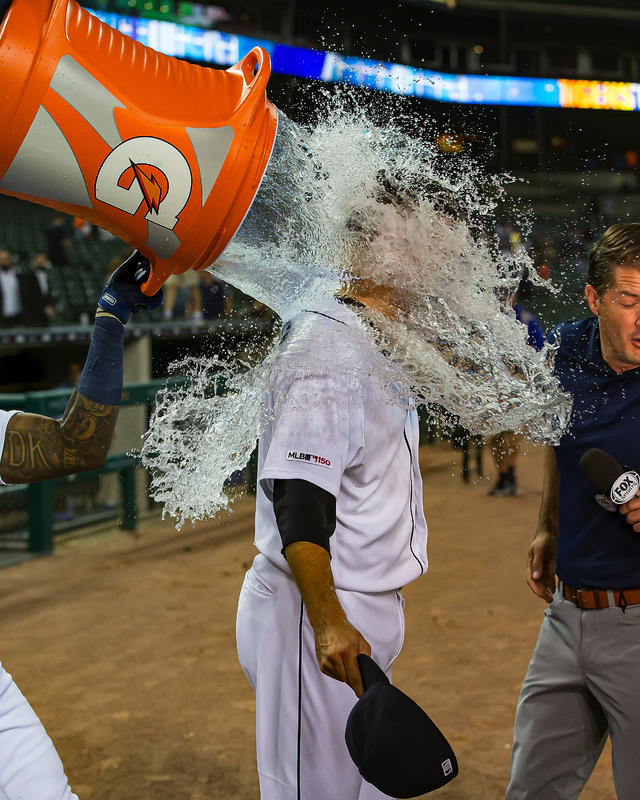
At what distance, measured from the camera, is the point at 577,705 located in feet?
7.21

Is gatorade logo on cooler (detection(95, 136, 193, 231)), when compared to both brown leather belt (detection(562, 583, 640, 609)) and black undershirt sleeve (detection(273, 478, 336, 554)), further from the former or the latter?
brown leather belt (detection(562, 583, 640, 609))

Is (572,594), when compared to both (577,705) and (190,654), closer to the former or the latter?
(577,705)

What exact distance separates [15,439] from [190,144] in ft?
2.74

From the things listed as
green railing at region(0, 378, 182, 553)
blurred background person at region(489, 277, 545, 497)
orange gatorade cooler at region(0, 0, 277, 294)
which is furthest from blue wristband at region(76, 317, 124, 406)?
green railing at region(0, 378, 182, 553)

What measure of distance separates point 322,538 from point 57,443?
70 cm

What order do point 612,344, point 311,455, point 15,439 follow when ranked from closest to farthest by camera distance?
point 311,455 < point 15,439 < point 612,344

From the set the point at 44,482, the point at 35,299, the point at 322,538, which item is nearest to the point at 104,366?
the point at 322,538

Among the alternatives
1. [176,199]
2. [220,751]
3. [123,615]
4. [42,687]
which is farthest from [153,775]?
[176,199]

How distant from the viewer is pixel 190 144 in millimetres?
1488

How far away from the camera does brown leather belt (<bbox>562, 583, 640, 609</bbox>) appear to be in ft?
6.92

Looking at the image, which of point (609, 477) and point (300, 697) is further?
point (609, 477)

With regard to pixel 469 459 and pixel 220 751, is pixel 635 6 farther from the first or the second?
pixel 220 751

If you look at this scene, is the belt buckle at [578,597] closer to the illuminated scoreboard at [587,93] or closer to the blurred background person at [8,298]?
the illuminated scoreboard at [587,93]

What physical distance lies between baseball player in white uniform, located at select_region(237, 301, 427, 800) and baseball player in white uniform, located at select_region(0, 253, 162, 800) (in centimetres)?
39
